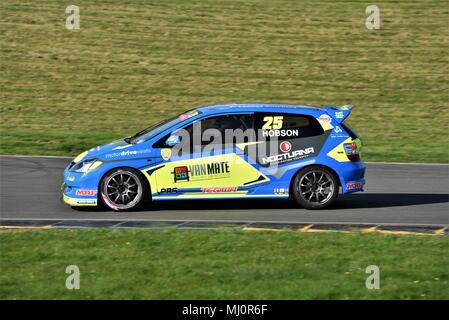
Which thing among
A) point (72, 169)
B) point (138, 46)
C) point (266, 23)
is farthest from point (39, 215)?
point (266, 23)

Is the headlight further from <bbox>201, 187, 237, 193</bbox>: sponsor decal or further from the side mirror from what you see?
<bbox>201, 187, 237, 193</bbox>: sponsor decal

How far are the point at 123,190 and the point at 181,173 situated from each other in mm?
913

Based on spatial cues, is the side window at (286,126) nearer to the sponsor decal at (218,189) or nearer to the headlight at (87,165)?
the sponsor decal at (218,189)

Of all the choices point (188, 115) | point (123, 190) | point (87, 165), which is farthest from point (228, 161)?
point (87, 165)

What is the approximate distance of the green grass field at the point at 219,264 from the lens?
31.4ft

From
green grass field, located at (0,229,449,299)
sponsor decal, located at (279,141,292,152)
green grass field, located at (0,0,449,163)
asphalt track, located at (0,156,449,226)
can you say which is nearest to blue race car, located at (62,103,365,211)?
sponsor decal, located at (279,141,292,152)

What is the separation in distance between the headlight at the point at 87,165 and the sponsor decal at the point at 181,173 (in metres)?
1.13

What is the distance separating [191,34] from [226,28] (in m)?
1.24

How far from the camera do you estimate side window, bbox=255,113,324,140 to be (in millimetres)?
14602

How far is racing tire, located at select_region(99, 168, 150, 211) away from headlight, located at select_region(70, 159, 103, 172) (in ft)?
0.74

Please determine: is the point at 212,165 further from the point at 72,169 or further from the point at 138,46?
the point at 138,46

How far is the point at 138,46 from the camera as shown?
2952cm

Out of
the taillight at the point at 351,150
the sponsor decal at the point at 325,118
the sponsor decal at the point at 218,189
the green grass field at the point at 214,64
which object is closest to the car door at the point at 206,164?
the sponsor decal at the point at 218,189

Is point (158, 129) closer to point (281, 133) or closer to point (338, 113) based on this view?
point (281, 133)
